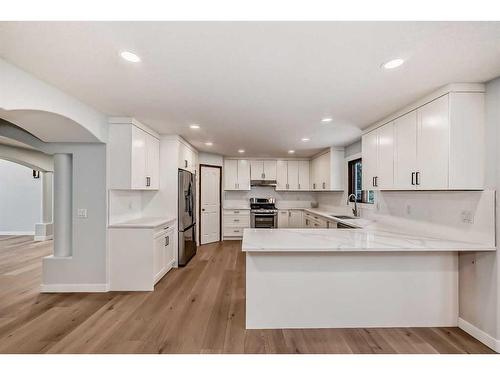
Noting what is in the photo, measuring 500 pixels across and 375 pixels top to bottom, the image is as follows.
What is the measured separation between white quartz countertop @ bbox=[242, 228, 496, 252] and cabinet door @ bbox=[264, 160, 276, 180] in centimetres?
397

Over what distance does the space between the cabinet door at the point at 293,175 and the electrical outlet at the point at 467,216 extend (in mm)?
4490

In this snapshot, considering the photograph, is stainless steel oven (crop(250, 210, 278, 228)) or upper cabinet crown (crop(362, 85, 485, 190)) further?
stainless steel oven (crop(250, 210, 278, 228))

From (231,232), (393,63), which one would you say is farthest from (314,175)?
(393,63)

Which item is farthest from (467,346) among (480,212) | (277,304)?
(277,304)

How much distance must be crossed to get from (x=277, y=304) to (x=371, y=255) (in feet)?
3.43

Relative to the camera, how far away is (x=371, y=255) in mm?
2398

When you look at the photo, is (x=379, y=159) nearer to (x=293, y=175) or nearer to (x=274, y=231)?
(x=274, y=231)

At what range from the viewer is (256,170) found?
6734 millimetres

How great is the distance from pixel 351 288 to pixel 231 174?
4.74 m

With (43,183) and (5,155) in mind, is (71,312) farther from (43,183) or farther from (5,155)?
(43,183)

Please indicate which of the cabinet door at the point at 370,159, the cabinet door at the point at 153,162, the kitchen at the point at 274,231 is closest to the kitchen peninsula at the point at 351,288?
the kitchen at the point at 274,231

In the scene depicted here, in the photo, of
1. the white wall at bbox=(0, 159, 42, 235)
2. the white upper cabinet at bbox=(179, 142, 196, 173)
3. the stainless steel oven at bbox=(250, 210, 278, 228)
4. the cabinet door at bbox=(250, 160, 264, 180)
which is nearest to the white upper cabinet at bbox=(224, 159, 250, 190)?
the cabinet door at bbox=(250, 160, 264, 180)

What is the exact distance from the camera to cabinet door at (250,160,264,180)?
22.1ft

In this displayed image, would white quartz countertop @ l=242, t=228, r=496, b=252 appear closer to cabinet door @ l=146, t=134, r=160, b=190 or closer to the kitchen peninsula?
the kitchen peninsula
